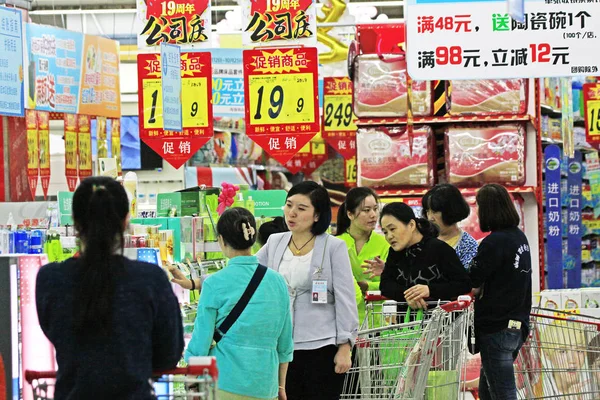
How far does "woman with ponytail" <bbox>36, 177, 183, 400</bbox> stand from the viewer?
2904mm

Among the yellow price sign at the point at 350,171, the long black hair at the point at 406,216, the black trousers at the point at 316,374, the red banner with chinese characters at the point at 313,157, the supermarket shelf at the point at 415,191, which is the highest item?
the red banner with chinese characters at the point at 313,157

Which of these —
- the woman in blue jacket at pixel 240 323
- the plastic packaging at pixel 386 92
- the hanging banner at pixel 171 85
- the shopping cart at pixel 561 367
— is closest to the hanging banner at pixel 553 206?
the plastic packaging at pixel 386 92

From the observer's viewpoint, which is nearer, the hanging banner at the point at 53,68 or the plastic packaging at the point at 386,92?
the plastic packaging at the point at 386,92

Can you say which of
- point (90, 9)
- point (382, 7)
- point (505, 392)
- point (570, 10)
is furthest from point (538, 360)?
point (382, 7)

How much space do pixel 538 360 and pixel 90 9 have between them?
15.4 m

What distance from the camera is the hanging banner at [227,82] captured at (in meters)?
13.5

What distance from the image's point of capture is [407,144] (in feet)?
32.1

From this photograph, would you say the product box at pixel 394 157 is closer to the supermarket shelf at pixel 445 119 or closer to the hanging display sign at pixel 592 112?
the supermarket shelf at pixel 445 119

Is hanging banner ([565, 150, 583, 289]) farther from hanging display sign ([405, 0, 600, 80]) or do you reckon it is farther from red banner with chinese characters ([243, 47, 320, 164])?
hanging display sign ([405, 0, 600, 80])

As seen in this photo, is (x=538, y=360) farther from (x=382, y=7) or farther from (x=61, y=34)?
(x=382, y=7)

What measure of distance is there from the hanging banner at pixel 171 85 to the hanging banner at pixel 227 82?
110 inches

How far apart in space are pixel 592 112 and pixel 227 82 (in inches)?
201

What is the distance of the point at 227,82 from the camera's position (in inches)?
542

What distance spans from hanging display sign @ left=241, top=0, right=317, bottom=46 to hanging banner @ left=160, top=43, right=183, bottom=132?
727mm
